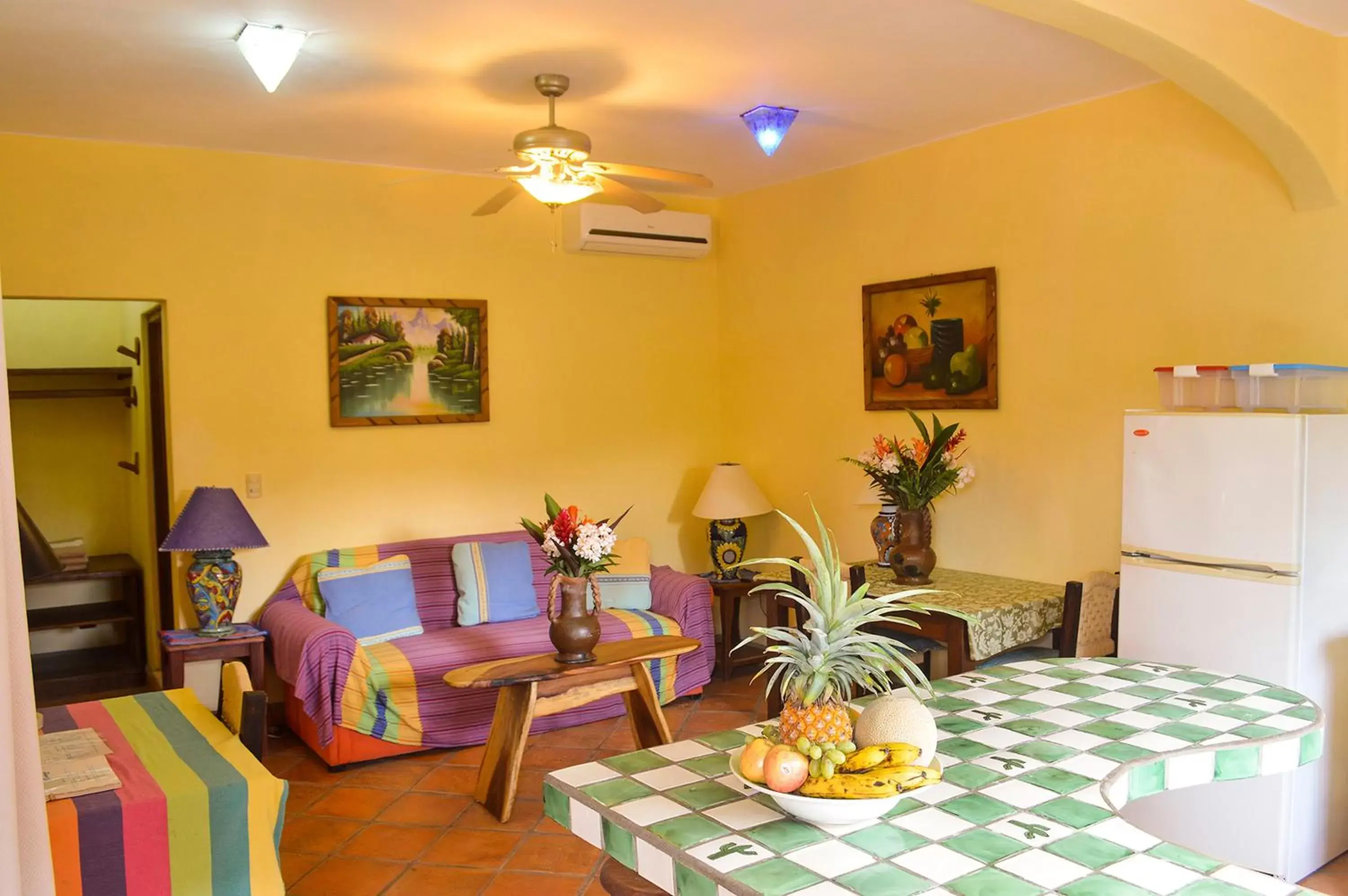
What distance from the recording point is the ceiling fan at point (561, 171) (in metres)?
3.48

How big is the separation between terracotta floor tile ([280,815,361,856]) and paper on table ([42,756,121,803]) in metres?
1.27

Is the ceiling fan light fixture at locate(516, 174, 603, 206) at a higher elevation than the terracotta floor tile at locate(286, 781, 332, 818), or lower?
higher

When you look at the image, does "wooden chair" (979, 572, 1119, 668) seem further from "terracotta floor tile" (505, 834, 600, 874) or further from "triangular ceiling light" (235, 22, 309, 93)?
"triangular ceiling light" (235, 22, 309, 93)

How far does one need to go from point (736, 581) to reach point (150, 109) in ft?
11.4

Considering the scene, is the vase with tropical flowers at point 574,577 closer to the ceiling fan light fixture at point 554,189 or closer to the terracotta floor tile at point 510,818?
the terracotta floor tile at point 510,818

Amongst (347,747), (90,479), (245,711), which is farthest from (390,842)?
(90,479)

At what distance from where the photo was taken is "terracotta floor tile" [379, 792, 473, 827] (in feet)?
12.6

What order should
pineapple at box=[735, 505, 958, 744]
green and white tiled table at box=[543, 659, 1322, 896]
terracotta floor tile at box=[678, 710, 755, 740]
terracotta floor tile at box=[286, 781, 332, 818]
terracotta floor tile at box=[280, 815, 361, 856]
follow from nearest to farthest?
green and white tiled table at box=[543, 659, 1322, 896] < pineapple at box=[735, 505, 958, 744] < terracotta floor tile at box=[280, 815, 361, 856] < terracotta floor tile at box=[286, 781, 332, 818] < terracotta floor tile at box=[678, 710, 755, 740]

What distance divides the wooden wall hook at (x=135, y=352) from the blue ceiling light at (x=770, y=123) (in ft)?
11.7

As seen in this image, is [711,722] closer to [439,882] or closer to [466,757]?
[466,757]

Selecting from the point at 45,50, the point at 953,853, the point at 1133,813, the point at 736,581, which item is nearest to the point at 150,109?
the point at 45,50

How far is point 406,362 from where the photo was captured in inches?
208

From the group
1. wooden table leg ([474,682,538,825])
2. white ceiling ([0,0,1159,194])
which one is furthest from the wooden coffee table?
white ceiling ([0,0,1159,194])

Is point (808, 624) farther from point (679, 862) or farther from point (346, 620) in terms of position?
point (346, 620)
